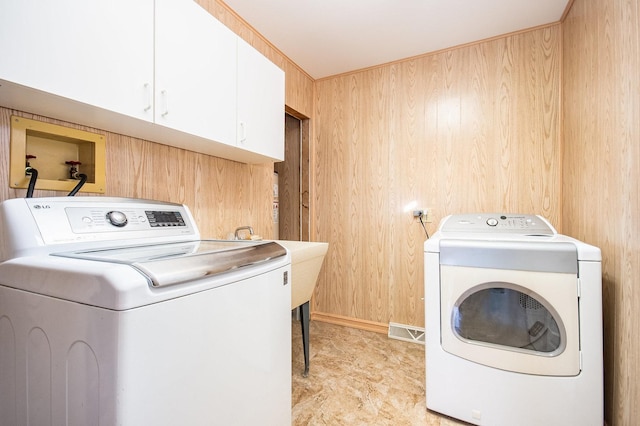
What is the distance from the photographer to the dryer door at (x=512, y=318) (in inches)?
50.4

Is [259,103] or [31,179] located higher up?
[259,103]

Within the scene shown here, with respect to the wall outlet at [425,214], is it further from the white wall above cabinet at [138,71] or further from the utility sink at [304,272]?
the white wall above cabinet at [138,71]

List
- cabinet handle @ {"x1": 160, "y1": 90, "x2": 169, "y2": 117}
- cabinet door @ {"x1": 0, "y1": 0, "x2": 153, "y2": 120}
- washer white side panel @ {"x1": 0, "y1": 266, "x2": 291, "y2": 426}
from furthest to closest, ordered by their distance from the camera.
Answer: cabinet handle @ {"x1": 160, "y1": 90, "x2": 169, "y2": 117}, cabinet door @ {"x1": 0, "y1": 0, "x2": 153, "y2": 120}, washer white side panel @ {"x1": 0, "y1": 266, "x2": 291, "y2": 426}

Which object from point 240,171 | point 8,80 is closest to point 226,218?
point 240,171

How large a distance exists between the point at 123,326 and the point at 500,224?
6.41 ft

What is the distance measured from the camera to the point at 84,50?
37.5 inches

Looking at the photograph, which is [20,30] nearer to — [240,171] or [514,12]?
[240,171]

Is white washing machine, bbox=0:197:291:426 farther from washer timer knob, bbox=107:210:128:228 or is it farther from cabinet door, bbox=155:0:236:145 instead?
cabinet door, bbox=155:0:236:145

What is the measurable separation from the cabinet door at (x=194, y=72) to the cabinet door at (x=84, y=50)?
6cm

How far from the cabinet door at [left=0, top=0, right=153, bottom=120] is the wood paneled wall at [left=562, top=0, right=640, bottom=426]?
1952mm

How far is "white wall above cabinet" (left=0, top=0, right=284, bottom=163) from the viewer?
0.86 meters

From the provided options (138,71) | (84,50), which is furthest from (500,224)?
(84,50)

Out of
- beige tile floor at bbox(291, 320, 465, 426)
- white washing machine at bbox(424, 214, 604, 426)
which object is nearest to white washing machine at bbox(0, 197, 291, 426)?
beige tile floor at bbox(291, 320, 465, 426)

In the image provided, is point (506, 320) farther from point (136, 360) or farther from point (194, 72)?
point (194, 72)
